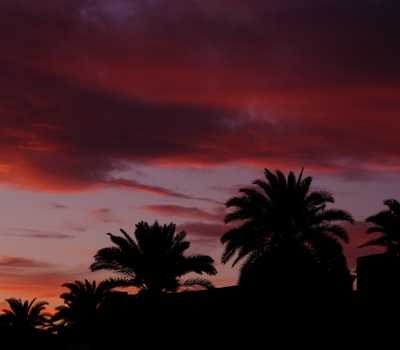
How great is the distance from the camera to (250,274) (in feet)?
130

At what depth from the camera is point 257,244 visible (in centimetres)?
4169

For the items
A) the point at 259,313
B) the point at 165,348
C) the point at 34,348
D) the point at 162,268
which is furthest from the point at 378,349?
the point at 34,348

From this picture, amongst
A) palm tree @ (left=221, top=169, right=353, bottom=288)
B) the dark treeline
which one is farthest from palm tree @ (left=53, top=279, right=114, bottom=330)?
palm tree @ (left=221, top=169, right=353, bottom=288)

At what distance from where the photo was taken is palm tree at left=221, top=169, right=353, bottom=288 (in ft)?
135

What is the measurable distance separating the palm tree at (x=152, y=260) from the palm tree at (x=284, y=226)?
535cm

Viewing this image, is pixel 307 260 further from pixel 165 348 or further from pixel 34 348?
pixel 34 348

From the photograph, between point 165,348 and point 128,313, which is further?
point 128,313

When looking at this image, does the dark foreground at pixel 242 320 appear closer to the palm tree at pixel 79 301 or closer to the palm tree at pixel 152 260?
the palm tree at pixel 152 260

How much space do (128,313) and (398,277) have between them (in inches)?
580

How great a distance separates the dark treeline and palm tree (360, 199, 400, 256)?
0.06 m

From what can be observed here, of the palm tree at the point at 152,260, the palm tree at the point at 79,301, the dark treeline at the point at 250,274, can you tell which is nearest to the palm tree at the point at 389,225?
the dark treeline at the point at 250,274

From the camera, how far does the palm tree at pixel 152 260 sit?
46.0 meters

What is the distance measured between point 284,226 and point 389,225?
28.8 ft

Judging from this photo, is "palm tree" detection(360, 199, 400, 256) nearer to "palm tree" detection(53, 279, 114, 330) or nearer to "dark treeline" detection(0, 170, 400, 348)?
"dark treeline" detection(0, 170, 400, 348)
